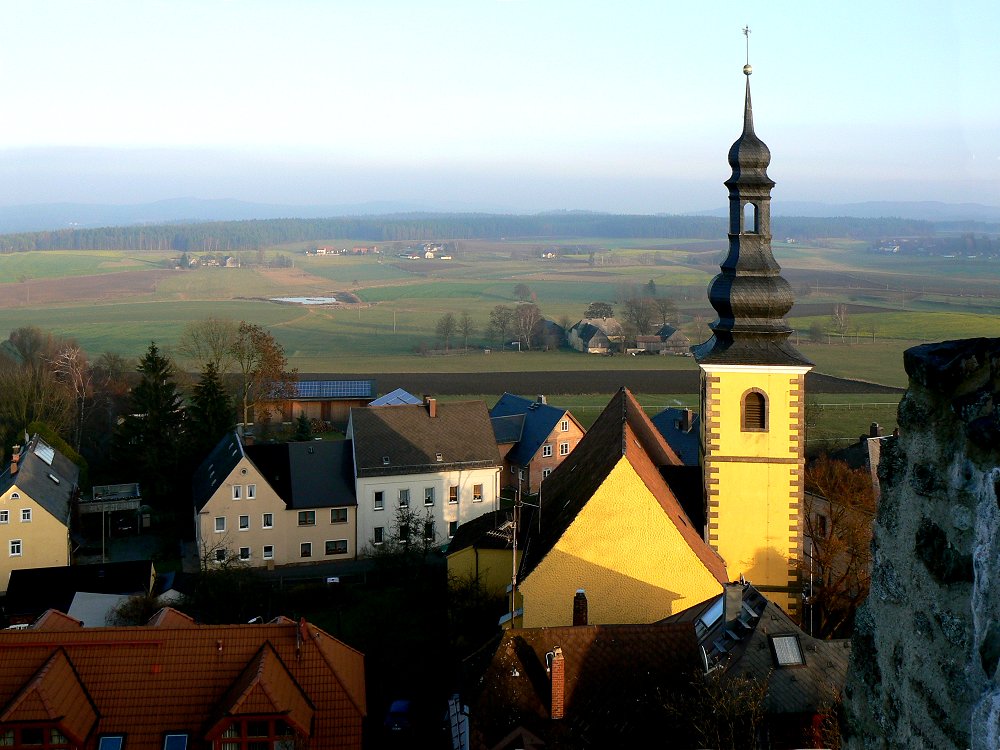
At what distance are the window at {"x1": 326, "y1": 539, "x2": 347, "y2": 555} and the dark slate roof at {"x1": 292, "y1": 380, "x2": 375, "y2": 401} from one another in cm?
2410

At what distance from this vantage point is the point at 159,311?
125688 mm

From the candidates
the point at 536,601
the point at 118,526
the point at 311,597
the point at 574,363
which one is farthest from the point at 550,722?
the point at 574,363

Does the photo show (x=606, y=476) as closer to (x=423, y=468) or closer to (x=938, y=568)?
(x=938, y=568)

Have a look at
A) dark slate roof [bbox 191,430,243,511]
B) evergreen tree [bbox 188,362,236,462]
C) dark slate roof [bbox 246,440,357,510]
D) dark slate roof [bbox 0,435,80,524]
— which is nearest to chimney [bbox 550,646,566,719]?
dark slate roof [bbox 246,440,357,510]

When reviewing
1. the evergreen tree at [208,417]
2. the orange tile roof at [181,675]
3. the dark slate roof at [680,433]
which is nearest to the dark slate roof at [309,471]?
the evergreen tree at [208,417]

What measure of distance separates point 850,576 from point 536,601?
1047cm

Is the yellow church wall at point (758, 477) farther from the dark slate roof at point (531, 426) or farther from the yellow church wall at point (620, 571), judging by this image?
the dark slate roof at point (531, 426)

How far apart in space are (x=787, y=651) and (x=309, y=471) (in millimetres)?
25111

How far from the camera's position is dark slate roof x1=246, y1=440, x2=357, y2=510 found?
38.7 m

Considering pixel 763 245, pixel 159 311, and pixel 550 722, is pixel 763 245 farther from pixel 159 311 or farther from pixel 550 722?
pixel 159 311

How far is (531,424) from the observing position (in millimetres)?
51062

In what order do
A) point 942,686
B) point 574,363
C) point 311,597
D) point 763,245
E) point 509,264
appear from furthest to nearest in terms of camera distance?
point 509,264, point 574,363, point 311,597, point 763,245, point 942,686

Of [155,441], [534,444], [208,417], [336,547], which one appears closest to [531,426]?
[534,444]

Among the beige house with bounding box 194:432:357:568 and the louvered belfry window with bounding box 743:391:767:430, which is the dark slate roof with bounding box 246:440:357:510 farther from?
the louvered belfry window with bounding box 743:391:767:430
